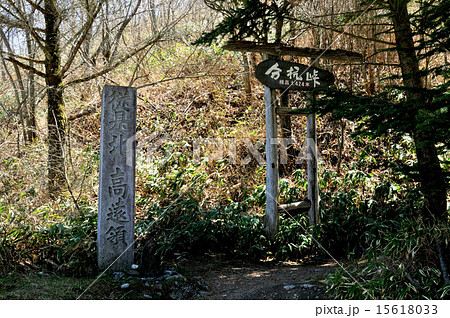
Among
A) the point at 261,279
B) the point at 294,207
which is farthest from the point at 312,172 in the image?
the point at 261,279

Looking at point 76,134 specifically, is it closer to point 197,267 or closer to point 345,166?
point 197,267

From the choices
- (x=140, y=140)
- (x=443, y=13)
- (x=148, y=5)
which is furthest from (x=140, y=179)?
(x=443, y=13)

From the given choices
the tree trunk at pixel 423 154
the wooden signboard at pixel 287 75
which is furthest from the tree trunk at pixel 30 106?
the tree trunk at pixel 423 154

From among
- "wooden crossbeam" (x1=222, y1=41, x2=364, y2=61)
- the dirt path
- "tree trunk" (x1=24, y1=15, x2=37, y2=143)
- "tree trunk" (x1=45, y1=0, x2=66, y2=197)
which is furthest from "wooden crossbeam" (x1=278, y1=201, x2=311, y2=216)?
"tree trunk" (x1=24, y1=15, x2=37, y2=143)

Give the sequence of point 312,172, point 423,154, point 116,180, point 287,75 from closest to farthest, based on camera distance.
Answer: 1. point 423,154
2. point 116,180
3. point 287,75
4. point 312,172

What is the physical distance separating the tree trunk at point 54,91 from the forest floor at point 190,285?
2.54 metres

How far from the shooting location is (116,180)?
15.4 ft

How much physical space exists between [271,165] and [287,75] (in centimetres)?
130

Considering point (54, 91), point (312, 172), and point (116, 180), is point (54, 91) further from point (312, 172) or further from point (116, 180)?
point (312, 172)

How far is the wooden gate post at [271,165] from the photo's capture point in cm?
553

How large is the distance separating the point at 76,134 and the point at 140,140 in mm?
1553

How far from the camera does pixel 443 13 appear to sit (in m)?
3.62

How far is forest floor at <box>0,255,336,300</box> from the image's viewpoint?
3895 mm

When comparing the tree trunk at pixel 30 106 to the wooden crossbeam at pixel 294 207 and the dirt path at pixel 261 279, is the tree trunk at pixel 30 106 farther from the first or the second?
the wooden crossbeam at pixel 294 207
